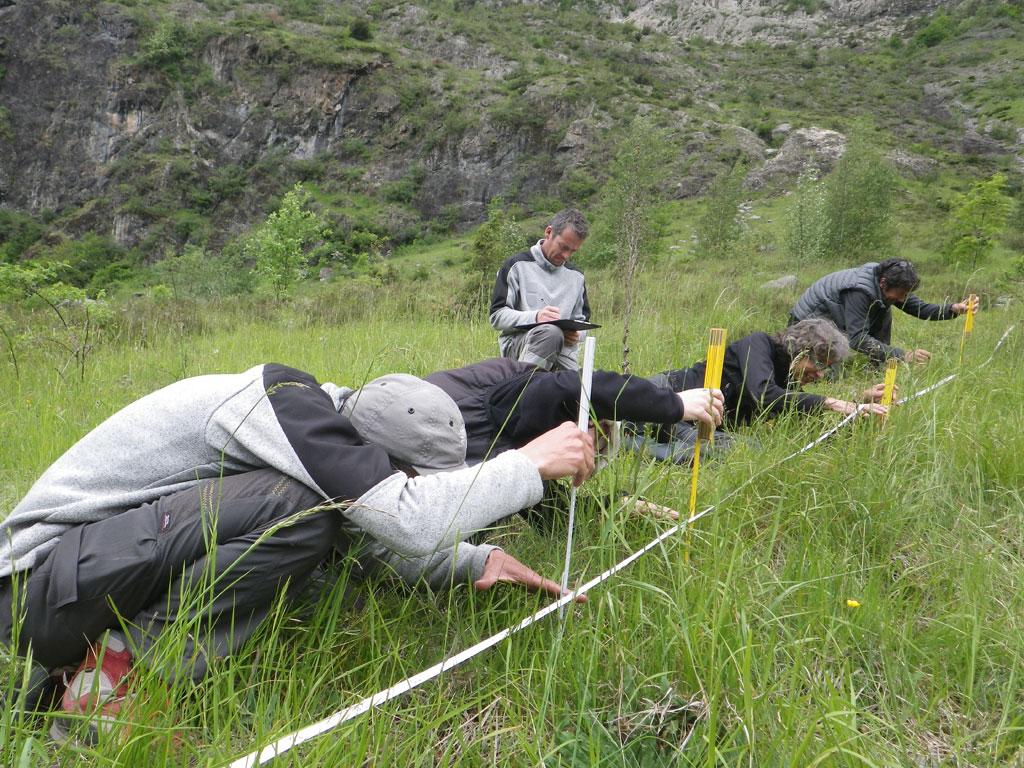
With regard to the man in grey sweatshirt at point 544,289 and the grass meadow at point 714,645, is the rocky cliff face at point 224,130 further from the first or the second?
the grass meadow at point 714,645

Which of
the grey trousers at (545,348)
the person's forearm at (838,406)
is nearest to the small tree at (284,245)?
the grey trousers at (545,348)

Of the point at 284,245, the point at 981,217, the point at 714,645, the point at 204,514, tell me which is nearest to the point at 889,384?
the point at 714,645

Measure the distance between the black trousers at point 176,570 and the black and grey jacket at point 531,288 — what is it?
2806 millimetres

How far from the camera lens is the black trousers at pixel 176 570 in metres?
1.19

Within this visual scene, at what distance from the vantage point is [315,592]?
5.16 feet

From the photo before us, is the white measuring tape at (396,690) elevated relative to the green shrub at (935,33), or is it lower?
lower

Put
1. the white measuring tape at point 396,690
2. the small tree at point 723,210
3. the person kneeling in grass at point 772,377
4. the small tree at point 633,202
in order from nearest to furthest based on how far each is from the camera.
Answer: the white measuring tape at point 396,690 < the small tree at point 633,202 < the person kneeling in grass at point 772,377 < the small tree at point 723,210

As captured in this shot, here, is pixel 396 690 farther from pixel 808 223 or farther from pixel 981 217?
pixel 981 217

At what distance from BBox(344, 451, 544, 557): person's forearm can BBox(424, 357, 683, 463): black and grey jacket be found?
0.34m

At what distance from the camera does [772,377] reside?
3.08m

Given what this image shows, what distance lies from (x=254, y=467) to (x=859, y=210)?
1827 cm

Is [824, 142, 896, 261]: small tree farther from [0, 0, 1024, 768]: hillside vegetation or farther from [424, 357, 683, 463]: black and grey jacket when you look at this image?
[424, 357, 683, 463]: black and grey jacket

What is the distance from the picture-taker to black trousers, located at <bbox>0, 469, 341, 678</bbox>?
1194 mm

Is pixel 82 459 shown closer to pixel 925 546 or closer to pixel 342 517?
pixel 342 517
